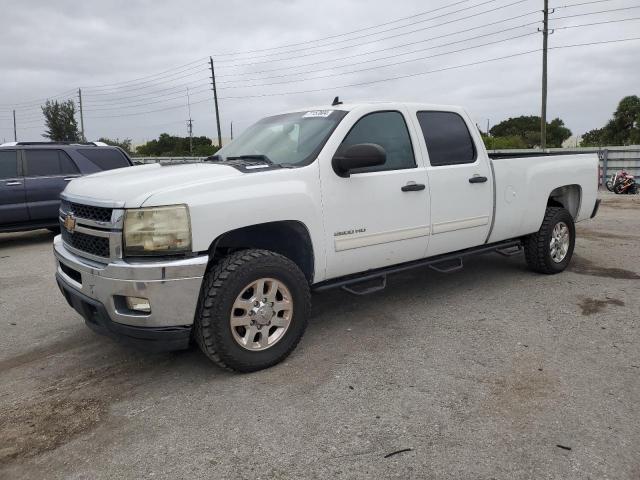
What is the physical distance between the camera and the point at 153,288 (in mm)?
3076

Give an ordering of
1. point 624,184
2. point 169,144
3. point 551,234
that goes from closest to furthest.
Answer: point 551,234
point 624,184
point 169,144

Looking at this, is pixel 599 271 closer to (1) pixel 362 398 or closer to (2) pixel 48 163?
(1) pixel 362 398

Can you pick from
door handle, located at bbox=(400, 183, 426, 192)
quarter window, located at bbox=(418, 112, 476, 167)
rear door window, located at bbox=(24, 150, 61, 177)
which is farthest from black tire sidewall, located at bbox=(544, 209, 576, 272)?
rear door window, located at bbox=(24, 150, 61, 177)

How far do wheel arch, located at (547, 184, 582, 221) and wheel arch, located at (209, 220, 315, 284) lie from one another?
11.7 ft

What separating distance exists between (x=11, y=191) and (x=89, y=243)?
21.6 ft

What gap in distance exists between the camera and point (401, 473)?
7.99 feet

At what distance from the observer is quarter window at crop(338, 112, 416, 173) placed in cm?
416

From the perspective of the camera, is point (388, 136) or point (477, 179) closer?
point (388, 136)

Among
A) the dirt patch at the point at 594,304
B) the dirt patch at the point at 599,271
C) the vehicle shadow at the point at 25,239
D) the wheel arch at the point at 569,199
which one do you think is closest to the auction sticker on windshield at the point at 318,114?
the dirt patch at the point at 594,304

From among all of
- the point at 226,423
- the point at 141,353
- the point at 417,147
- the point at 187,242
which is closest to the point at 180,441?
the point at 226,423

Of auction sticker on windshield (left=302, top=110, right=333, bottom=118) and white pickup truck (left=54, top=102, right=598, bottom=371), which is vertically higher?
auction sticker on windshield (left=302, top=110, right=333, bottom=118)

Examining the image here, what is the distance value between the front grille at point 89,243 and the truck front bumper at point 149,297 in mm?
93

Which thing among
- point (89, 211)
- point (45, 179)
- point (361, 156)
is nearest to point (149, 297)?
point (89, 211)

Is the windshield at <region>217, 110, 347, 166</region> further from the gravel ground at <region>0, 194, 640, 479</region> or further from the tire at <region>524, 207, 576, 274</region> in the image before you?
the tire at <region>524, 207, 576, 274</region>
